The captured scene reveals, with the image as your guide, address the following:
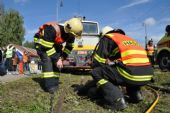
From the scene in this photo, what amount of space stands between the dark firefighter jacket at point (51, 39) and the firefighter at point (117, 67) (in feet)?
5.61

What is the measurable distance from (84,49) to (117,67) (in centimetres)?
1014

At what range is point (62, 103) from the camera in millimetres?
6852

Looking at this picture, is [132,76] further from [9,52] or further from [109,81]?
[9,52]

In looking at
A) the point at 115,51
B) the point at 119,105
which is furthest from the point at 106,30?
the point at 119,105

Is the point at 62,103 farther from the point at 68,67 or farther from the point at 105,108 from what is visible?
the point at 68,67

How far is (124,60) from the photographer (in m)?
6.80

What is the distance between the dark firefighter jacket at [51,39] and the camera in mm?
8477

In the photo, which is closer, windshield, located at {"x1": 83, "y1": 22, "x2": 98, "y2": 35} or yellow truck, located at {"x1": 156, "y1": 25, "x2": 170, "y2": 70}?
yellow truck, located at {"x1": 156, "y1": 25, "x2": 170, "y2": 70}

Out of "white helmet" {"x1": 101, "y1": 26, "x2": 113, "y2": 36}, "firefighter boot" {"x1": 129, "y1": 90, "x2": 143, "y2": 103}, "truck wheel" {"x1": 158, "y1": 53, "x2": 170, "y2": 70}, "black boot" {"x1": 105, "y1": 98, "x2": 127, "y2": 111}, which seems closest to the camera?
"black boot" {"x1": 105, "y1": 98, "x2": 127, "y2": 111}

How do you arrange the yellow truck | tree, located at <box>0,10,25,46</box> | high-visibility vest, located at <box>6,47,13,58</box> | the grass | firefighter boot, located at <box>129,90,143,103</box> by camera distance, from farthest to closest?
tree, located at <box>0,10,25,46</box>, high-visibility vest, located at <box>6,47,13,58</box>, the yellow truck, firefighter boot, located at <box>129,90,143,103</box>, the grass

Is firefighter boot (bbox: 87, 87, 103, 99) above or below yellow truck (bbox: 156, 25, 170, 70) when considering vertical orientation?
below

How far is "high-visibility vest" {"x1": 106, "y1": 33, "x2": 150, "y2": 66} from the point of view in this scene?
6801 millimetres

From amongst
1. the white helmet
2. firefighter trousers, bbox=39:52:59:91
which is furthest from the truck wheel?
the white helmet

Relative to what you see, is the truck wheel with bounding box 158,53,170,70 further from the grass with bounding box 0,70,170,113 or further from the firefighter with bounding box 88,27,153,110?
the firefighter with bounding box 88,27,153,110
